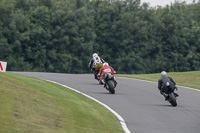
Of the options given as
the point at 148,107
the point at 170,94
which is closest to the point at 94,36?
the point at 170,94

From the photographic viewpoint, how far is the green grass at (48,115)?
11168 millimetres

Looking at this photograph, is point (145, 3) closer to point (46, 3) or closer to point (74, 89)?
point (46, 3)

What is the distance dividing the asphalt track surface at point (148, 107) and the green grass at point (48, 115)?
0.85 meters

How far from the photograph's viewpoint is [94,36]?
260 feet

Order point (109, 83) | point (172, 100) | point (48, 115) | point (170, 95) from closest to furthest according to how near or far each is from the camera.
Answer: point (48, 115) < point (172, 100) < point (170, 95) < point (109, 83)

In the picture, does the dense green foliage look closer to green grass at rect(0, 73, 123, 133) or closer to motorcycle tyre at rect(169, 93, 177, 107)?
motorcycle tyre at rect(169, 93, 177, 107)

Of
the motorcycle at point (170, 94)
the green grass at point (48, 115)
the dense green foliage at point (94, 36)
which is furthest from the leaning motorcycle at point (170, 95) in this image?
the dense green foliage at point (94, 36)

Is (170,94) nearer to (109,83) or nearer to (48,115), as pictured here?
(109,83)

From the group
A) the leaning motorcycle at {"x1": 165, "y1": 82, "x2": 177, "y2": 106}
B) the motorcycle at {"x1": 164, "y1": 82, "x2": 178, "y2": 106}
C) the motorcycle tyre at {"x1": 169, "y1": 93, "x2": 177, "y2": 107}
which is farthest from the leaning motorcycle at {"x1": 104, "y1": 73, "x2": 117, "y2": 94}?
the motorcycle tyre at {"x1": 169, "y1": 93, "x2": 177, "y2": 107}

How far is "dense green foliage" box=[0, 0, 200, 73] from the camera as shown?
233ft

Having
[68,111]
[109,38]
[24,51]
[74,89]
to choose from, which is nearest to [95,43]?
[109,38]

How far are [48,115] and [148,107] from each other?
6.15 metres

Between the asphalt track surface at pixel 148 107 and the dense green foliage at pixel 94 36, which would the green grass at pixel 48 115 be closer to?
the asphalt track surface at pixel 148 107

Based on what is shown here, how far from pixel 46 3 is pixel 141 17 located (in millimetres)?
17259
